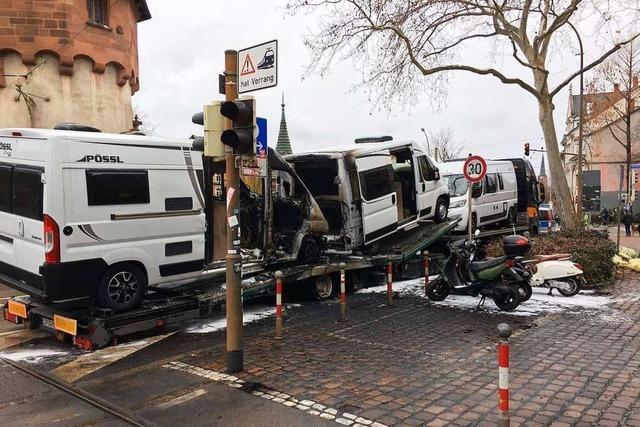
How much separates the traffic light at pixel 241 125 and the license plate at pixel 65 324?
10.5ft

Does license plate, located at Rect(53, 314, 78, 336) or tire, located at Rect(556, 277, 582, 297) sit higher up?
license plate, located at Rect(53, 314, 78, 336)

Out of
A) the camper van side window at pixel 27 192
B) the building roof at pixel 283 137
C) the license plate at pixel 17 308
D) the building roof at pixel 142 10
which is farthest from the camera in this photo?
the building roof at pixel 283 137

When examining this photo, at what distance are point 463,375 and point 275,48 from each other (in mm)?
4126

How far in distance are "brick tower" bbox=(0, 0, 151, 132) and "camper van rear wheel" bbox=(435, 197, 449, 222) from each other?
12666 millimetres

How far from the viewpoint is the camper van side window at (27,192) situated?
7.01m

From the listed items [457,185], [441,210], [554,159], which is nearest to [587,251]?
[441,210]

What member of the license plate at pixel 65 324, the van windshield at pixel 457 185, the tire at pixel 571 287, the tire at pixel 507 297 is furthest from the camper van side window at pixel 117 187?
the van windshield at pixel 457 185

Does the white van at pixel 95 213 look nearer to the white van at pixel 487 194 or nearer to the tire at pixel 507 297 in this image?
the tire at pixel 507 297

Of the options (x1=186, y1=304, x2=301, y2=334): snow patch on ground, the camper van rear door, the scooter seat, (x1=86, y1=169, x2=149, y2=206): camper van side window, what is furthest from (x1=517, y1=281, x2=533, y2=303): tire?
(x1=86, y1=169, x2=149, y2=206): camper van side window

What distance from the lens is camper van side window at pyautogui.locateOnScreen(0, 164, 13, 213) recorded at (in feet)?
24.8

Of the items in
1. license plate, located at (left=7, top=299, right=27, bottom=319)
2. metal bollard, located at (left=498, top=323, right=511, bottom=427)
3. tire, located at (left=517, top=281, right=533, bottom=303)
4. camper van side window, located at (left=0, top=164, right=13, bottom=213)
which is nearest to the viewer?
Answer: metal bollard, located at (left=498, top=323, right=511, bottom=427)

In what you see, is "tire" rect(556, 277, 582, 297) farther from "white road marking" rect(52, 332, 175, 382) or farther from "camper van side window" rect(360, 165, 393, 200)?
"white road marking" rect(52, 332, 175, 382)

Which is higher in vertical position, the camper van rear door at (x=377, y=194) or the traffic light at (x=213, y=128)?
the traffic light at (x=213, y=128)

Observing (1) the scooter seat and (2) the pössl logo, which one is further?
(1) the scooter seat
